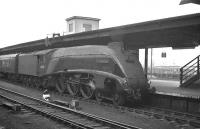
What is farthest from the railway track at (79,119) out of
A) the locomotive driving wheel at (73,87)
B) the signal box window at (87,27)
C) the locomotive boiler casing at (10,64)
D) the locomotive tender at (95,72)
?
the signal box window at (87,27)

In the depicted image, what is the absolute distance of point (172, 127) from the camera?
10.5 m

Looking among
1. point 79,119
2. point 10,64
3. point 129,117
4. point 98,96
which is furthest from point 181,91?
point 10,64

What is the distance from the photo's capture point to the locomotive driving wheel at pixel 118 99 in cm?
1513

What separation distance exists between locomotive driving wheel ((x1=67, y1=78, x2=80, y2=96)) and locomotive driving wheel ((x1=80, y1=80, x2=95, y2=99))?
367mm

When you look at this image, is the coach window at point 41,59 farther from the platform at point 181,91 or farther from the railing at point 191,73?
the railing at point 191,73

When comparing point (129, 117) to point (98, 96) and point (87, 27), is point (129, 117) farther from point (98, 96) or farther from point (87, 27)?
point (87, 27)

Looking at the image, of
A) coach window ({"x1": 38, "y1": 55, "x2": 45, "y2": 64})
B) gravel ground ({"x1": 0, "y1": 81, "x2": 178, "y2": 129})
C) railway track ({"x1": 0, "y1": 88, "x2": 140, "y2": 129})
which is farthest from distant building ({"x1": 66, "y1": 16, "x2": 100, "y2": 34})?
railway track ({"x1": 0, "y1": 88, "x2": 140, "y2": 129})

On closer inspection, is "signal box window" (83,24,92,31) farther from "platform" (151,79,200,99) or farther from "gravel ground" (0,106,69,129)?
"gravel ground" (0,106,69,129)

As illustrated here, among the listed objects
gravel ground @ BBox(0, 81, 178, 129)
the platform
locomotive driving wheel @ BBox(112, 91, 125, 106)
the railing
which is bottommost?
gravel ground @ BBox(0, 81, 178, 129)

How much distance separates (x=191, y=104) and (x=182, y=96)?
1.94ft

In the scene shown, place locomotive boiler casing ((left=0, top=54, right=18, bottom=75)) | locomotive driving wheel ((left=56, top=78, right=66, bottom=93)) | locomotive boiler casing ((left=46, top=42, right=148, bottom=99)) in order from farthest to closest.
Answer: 1. locomotive boiler casing ((left=0, top=54, right=18, bottom=75))
2. locomotive driving wheel ((left=56, top=78, right=66, bottom=93))
3. locomotive boiler casing ((left=46, top=42, right=148, bottom=99))

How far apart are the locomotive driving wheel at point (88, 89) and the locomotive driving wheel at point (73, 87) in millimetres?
367

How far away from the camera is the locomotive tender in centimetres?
1510

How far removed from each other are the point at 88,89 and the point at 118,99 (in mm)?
2800
